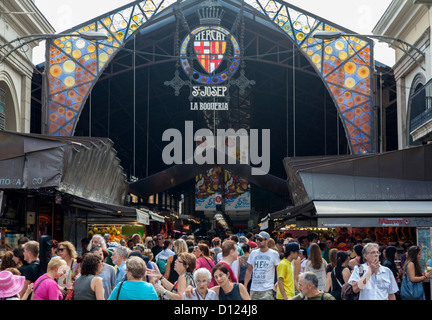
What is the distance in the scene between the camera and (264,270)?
11.4m

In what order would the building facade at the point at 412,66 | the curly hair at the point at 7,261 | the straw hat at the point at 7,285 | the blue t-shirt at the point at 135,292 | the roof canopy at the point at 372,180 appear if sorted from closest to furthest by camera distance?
the blue t-shirt at the point at 135,292 → the straw hat at the point at 7,285 → the curly hair at the point at 7,261 → the roof canopy at the point at 372,180 → the building facade at the point at 412,66

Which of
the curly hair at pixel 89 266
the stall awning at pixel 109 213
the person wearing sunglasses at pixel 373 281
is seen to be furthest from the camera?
the stall awning at pixel 109 213

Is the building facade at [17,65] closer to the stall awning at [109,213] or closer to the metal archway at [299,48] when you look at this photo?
the metal archway at [299,48]

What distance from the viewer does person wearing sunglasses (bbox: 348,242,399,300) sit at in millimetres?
8516

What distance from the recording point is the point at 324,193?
19.8 metres

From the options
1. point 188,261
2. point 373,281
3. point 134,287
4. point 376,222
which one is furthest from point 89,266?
point 376,222

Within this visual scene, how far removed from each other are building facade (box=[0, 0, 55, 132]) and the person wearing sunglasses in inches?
713

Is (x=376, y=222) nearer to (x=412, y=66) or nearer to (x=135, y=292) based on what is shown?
(x=412, y=66)

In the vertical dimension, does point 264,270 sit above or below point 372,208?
below

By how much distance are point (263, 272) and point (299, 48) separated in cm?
1670

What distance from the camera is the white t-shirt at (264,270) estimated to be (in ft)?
37.4

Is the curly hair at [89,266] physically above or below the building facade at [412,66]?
below

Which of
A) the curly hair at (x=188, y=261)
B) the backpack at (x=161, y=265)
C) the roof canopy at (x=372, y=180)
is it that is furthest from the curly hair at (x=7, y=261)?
the roof canopy at (x=372, y=180)

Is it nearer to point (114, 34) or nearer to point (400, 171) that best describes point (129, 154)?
point (114, 34)
